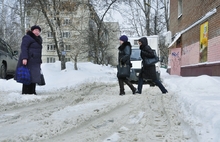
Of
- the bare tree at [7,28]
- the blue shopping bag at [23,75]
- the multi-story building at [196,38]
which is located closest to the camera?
the blue shopping bag at [23,75]

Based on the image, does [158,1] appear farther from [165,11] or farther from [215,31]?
[215,31]

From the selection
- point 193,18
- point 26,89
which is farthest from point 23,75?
point 193,18

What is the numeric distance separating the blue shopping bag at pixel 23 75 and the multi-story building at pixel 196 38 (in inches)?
278

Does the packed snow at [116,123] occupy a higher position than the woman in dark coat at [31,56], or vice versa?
the woman in dark coat at [31,56]

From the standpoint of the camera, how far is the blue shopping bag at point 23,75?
6523 millimetres

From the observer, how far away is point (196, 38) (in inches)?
554

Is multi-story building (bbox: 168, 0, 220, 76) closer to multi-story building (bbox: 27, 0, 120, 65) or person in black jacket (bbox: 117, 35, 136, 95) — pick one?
person in black jacket (bbox: 117, 35, 136, 95)

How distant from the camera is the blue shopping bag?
6.52m

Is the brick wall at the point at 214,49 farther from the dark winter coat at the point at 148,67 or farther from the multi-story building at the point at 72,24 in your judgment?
the multi-story building at the point at 72,24

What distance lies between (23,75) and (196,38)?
1017 centimetres

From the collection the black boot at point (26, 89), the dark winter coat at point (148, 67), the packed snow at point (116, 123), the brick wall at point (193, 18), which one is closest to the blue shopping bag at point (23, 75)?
the black boot at point (26, 89)

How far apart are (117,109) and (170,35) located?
57.8ft

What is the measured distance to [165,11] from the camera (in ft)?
112

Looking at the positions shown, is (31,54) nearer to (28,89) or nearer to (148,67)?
(28,89)
